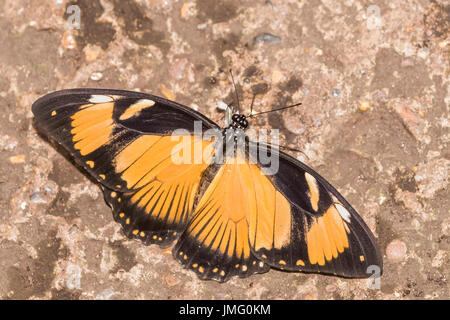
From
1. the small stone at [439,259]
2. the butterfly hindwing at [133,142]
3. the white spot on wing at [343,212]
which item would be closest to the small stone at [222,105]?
the butterfly hindwing at [133,142]

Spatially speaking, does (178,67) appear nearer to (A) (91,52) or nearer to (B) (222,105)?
(B) (222,105)

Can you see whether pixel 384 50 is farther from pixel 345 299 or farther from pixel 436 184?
pixel 345 299

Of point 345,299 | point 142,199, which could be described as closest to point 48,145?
point 142,199

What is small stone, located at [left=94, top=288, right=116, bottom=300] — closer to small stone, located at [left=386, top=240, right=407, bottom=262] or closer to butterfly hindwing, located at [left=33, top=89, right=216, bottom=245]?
butterfly hindwing, located at [left=33, top=89, right=216, bottom=245]

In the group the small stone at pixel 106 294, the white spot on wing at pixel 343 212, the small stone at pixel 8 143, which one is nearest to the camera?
the white spot on wing at pixel 343 212

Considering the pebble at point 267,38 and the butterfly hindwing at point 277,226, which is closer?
the butterfly hindwing at point 277,226

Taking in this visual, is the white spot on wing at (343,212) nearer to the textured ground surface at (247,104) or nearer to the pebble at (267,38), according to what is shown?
the textured ground surface at (247,104)

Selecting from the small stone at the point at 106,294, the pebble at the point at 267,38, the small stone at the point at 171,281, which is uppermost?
the pebble at the point at 267,38

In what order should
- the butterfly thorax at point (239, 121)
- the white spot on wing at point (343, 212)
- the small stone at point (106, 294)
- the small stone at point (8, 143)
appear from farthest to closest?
the small stone at point (8, 143)
the small stone at point (106, 294)
the butterfly thorax at point (239, 121)
the white spot on wing at point (343, 212)

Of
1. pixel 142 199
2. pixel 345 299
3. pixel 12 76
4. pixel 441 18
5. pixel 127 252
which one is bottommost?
pixel 345 299
